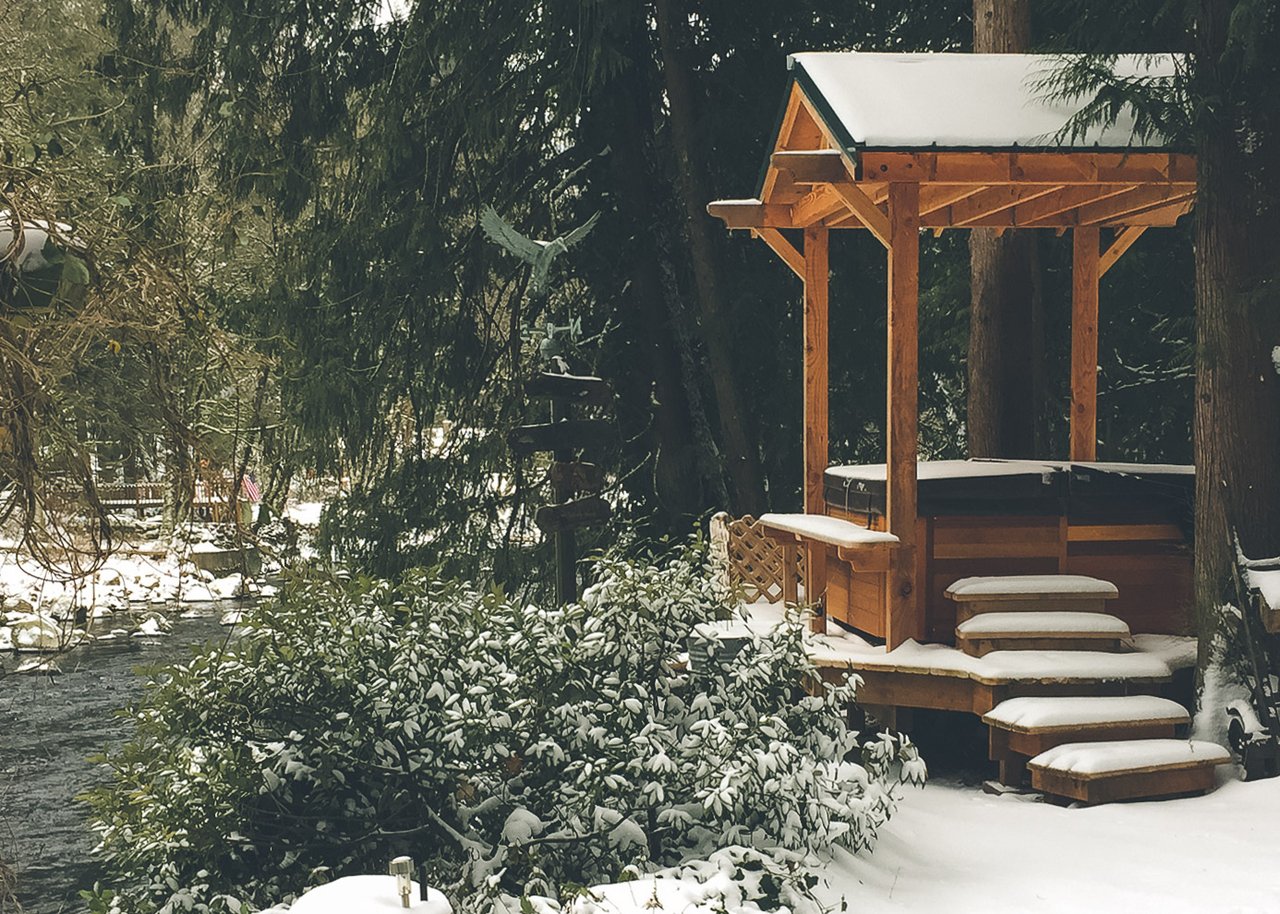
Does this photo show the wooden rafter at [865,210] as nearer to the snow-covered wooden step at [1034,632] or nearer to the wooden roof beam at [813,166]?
the wooden roof beam at [813,166]

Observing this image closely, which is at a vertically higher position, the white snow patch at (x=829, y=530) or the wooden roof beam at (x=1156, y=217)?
the wooden roof beam at (x=1156, y=217)

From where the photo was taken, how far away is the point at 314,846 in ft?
19.1

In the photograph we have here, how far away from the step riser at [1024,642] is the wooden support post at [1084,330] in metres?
2.61

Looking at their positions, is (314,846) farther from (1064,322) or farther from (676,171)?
(1064,322)

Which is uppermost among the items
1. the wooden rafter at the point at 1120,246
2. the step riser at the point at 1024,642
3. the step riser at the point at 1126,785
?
the wooden rafter at the point at 1120,246

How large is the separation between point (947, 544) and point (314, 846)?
4.11m

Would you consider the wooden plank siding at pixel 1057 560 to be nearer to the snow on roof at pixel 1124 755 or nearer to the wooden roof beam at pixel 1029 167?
the snow on roof at pixel 1124 755

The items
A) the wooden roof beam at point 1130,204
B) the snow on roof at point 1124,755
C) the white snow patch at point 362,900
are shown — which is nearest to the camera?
the white snow patch at point 362,900

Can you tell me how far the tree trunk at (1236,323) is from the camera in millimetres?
7406

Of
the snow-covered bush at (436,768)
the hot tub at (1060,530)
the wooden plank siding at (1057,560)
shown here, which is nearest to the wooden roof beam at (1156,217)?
the hot tub at (1060,530)

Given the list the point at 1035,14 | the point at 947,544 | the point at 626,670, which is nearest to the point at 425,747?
the point at 626,670

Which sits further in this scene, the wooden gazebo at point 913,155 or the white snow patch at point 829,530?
the white snow patch at point 829,530

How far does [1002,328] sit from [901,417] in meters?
3.92

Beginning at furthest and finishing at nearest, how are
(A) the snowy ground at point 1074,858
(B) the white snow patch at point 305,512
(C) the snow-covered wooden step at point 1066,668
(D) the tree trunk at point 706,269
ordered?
1. (B) the white snow patch at point 305,512
2. (D) the tree trunk at point 706,269
3. (C) the snow-covered wooden step at point 1066,668
4. (A) the snowy ground at point 1074,858
